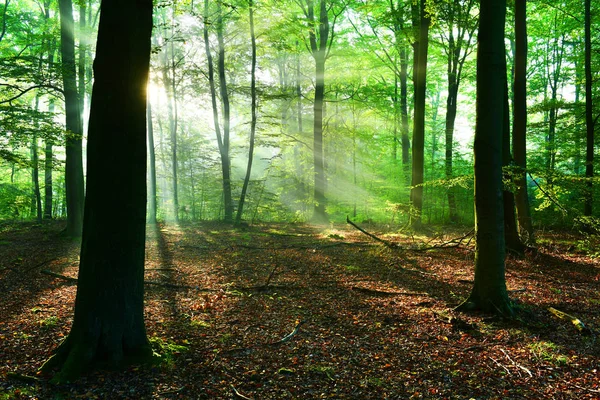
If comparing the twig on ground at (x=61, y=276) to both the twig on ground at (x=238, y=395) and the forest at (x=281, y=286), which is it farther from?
the twig on ground at (x=238, y=395)

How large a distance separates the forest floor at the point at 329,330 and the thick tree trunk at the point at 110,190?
1.14ft

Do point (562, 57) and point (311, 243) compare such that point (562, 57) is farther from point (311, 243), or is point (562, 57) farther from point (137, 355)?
point (137, 355)

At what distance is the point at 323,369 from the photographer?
3.55 metres

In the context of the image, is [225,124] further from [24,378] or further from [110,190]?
[24,378]

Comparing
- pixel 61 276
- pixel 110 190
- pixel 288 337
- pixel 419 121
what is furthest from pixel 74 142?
pixel 419 121

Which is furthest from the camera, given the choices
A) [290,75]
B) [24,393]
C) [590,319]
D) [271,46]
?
[290,75]

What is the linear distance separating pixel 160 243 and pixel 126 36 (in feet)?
31.1

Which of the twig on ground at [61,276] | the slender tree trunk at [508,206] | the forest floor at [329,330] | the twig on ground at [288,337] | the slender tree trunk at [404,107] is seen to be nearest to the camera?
the forest floor at [329,330]

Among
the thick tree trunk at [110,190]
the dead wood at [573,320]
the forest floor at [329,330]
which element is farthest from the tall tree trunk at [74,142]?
the dead wood at [573,320]

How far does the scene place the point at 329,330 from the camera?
4.64m

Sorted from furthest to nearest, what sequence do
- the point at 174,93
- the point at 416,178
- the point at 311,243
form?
1. the point at 174,93
2. the point at 416,178
3. the point at 311,243

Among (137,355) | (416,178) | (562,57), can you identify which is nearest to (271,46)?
(416,178)

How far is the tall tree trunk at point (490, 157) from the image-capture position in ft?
15.8

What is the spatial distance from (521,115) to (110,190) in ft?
32.9
